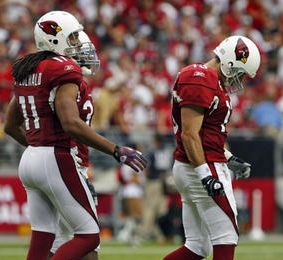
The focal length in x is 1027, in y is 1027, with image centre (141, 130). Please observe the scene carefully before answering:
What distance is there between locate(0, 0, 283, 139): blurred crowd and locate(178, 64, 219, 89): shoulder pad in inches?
301

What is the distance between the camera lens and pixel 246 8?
1827 centimetres

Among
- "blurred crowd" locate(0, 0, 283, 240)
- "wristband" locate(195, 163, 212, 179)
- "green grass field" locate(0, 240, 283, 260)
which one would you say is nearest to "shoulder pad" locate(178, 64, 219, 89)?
"wristband" locate(195, 163, 212, 179)

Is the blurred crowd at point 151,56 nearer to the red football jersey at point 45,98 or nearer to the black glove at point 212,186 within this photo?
the black glove at point 212,186

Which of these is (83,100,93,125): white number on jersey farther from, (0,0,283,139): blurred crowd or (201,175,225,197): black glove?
(0,0,283,139): blurred crowd

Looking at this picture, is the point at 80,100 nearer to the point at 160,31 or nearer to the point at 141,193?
the point at 141,193

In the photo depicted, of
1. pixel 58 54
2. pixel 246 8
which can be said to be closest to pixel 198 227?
pixel 58 54

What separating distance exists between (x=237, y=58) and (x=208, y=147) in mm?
628

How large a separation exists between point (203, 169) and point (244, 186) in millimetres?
8058

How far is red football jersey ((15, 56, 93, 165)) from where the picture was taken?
20.4 feet

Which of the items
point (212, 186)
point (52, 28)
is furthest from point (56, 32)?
point (212, 186)

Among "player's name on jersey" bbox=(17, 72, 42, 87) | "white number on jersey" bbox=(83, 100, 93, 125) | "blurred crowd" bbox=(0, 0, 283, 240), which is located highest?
"player's name on jersey" bbox=(17, 72, 42, 87)

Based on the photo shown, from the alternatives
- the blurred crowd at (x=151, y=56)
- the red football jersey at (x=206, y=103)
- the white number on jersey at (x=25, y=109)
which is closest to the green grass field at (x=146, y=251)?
the blurred crowd at (x=151, y=56)

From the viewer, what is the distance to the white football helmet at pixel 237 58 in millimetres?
6863

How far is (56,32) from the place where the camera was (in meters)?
6.47
